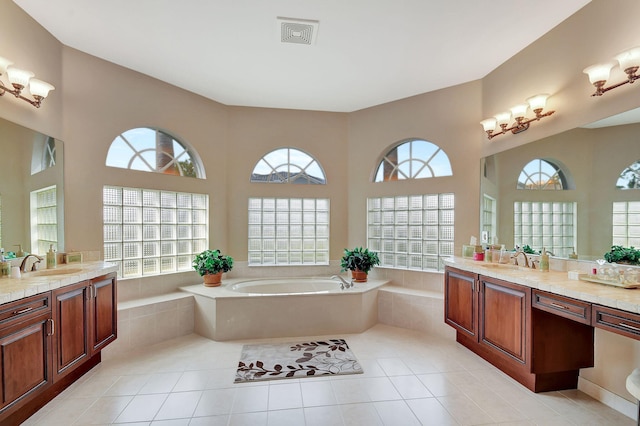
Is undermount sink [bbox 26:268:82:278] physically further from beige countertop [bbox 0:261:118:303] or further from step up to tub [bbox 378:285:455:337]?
step up to tub [bbox 378:285:455:337]

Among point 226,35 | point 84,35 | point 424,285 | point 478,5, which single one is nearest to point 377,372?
point 424,285

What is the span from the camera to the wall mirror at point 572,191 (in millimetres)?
2227

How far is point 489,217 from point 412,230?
1.08 metres

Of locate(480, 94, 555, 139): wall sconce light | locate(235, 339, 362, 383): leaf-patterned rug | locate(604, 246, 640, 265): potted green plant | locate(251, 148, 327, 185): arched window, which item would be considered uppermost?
locate(480, 94, 555, 139): wall sconce light

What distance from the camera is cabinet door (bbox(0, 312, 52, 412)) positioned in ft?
5.97

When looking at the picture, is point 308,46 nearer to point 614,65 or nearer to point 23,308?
point 614,65

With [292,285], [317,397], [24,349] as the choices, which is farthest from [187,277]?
[317,397]

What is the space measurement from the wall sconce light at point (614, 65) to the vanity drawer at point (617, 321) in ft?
5.17

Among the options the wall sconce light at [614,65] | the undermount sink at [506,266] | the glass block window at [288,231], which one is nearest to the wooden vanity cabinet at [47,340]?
the glass block window at [288,231]

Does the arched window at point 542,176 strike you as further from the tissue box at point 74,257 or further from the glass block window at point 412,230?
the tissue box at point 74,257

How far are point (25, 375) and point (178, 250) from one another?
233cm

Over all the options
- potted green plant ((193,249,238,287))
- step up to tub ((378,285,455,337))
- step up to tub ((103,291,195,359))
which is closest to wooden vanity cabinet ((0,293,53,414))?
step up to tub ((103,291,195,359))

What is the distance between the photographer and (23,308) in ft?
6.45

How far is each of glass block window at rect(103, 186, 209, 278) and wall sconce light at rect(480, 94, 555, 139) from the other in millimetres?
3737
